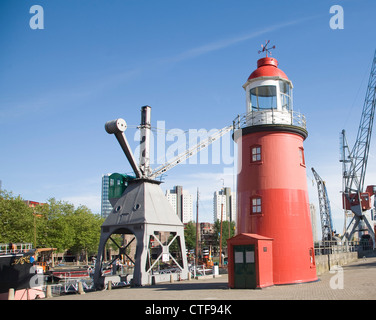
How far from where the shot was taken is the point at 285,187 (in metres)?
24.2

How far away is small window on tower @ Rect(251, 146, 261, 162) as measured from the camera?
24886 mm

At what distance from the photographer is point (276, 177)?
24219 mm

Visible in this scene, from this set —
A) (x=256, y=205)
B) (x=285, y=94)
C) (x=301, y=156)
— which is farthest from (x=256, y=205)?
(x=285, y=94)

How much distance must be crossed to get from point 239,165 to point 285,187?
11.5 feet

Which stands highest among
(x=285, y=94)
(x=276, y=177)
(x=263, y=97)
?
(x=285, y=94)

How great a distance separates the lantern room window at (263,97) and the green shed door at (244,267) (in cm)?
984

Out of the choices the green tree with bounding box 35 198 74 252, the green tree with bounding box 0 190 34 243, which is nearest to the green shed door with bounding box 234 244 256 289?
the green tree with bounding box 0 190 34 243

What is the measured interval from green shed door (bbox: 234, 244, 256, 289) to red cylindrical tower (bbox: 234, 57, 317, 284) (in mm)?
2008

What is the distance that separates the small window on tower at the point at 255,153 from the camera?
24886 mm

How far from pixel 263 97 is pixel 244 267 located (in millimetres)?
11762

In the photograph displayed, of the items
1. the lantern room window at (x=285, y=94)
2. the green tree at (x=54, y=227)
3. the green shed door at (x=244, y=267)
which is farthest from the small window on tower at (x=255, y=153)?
the green tree at (x=54, y=227)

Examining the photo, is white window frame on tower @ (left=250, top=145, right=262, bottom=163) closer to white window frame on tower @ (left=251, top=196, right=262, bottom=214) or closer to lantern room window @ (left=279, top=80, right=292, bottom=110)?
white window frame on tower @ (left=251, top=196, right=262, bottom=214)

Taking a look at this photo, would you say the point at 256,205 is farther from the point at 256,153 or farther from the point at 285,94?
the point at 285,94
